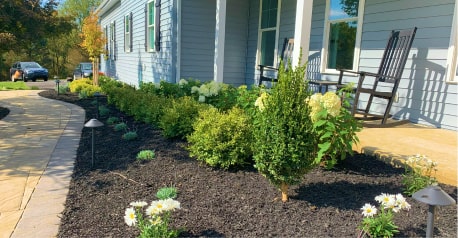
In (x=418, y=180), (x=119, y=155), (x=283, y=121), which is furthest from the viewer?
(x=119, y=155)

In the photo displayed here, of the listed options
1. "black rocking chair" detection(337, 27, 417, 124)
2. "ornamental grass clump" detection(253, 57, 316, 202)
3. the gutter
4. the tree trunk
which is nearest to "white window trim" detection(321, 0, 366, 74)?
"black rocking chair" detection(337, 27, 417, 124)

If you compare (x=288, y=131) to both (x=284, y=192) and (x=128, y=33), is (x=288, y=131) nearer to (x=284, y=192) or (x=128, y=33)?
(x=284, y=192)

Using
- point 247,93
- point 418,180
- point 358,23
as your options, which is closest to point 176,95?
point 247,93

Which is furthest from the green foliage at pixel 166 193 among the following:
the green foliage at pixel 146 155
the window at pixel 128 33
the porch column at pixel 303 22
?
the window at pixel 128 33

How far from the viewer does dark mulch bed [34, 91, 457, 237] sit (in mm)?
2119

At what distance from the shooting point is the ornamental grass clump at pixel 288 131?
7.31ft

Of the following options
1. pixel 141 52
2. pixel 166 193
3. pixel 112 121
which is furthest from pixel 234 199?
pixel 141 52

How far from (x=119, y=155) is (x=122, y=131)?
4.40 feet

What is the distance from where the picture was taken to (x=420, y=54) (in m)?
4.53

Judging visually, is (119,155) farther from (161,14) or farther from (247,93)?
(161,14)

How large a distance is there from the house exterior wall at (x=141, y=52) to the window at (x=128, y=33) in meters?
0.20

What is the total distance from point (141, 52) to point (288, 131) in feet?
29.6

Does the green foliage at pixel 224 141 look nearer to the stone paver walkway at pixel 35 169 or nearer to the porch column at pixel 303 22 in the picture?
the stone paver walkway at pixel 35 169

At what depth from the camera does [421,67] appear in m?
4.52
